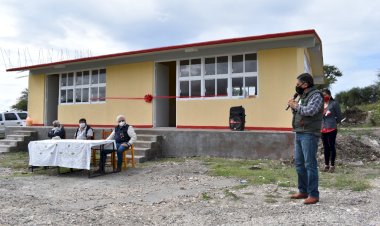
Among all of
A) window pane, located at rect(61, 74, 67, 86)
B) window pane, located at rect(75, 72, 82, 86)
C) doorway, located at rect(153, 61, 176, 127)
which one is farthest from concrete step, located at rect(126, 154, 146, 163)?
window pane, located at rect(61, 74, 67, 86)

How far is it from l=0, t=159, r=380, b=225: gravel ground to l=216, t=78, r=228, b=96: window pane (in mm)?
4513

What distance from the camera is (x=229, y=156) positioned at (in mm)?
10469

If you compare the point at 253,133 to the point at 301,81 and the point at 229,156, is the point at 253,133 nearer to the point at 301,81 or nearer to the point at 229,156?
the point at 229,156

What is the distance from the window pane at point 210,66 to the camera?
1198 cm

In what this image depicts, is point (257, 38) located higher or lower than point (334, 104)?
higher

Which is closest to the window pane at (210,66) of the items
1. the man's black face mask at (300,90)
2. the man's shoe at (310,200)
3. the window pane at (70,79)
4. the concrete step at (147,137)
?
the concrete step at (147,137)

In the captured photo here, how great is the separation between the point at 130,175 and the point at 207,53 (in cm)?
521

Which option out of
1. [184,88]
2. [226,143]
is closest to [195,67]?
[184,88]

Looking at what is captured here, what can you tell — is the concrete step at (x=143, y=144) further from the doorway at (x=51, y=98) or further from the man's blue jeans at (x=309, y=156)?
the doorway at (x=51, y=98)

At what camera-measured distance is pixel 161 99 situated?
13.6 metres

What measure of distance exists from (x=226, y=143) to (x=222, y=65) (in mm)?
2688

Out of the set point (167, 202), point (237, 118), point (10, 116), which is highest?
point (10, 116)

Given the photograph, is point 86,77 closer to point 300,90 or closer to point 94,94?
point 94,94

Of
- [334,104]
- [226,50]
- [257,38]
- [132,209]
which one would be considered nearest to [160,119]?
Answer: [226,50]
